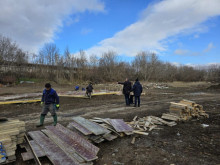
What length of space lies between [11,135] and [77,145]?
172 centimetres

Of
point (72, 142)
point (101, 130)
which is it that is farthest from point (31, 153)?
point (101, 130)

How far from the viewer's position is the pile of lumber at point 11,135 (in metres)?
3.36

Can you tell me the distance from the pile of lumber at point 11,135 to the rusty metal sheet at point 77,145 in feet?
3.29

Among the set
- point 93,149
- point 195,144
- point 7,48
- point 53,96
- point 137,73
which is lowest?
point 195,144

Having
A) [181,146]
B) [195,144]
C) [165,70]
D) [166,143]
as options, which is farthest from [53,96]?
[165,70]

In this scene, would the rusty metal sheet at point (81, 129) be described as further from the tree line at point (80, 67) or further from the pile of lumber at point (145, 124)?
the tree line at point (80, 67)

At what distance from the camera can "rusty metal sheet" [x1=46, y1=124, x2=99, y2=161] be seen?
3.45 m

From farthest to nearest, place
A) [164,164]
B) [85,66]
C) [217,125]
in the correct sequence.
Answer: [85,66] → [217,125] → [164,164]

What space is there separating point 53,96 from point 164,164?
15.3 ft

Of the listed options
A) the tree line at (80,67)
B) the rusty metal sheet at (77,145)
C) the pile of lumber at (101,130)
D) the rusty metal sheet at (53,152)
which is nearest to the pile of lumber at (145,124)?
the pile of lumber at (101,130)

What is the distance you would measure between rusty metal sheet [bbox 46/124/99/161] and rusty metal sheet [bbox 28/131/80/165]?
0.23 m

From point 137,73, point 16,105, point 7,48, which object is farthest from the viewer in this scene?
point 137,73

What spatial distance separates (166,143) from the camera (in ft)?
15.3

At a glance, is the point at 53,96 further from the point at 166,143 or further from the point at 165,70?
the point at 165,70
